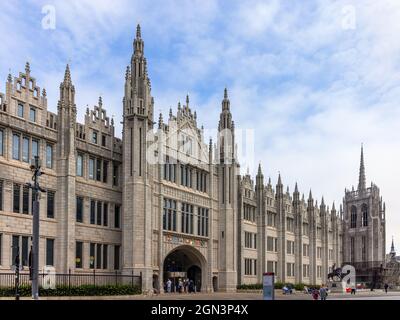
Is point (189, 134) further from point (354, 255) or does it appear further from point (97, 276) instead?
point (354, 255)

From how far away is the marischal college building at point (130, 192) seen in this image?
41.3m

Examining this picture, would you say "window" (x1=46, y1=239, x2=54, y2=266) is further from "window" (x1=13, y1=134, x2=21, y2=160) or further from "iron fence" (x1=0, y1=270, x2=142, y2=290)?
"window" (x1=13, y1=134, x2=21, y2=160)

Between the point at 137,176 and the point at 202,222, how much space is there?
13.4m

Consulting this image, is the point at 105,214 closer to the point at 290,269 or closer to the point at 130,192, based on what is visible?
the point at 130,192

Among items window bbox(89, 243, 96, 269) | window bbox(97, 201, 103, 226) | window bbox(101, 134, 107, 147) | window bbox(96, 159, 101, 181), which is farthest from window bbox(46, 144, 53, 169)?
window bbox(89, 243, 96, 269)

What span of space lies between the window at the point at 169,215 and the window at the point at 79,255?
9.55 m

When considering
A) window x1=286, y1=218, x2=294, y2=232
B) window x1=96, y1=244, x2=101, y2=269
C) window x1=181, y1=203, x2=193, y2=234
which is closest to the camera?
window x1=96, y1=244, x2=101, y2=269

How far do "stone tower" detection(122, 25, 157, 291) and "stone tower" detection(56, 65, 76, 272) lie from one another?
18.0ft

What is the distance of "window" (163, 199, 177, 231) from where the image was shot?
53.7 meters

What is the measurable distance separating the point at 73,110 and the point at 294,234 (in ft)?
167

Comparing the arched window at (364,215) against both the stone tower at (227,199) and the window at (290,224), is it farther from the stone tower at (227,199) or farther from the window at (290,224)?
the stone tower at (227,199)

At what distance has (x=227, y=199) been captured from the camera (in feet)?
210

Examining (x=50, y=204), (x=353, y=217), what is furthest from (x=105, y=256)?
(x=353, y=217)

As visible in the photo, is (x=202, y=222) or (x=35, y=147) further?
(x=202, y=222)
